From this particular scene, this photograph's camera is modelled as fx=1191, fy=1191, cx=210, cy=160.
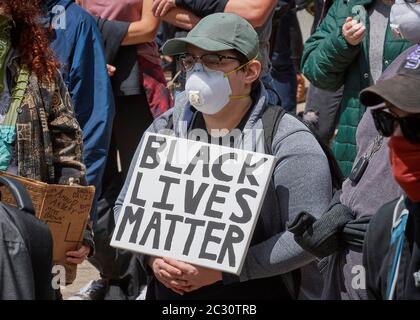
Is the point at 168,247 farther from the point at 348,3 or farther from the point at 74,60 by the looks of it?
the point at 348,3

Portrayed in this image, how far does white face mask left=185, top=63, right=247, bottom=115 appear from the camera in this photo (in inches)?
181

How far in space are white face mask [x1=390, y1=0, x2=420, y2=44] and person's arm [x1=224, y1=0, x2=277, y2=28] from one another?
3.95 ft

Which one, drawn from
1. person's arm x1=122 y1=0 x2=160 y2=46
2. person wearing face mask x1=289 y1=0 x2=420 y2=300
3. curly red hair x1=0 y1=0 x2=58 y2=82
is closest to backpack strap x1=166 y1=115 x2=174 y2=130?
curly red hair x1=0 y1=0 x2=58 y2=82

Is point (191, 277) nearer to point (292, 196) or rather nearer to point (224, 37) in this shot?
point (292, 196)

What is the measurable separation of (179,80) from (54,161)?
160cm

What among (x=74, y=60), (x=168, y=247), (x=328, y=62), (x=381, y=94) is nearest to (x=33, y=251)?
(x=168, y=247)

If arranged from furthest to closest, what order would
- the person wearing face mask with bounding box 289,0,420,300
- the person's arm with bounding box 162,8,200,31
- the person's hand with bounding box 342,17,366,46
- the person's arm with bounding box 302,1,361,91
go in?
1. the person's arm with bounding box 162,8,200,31
2. the person's arm with bounding box 302,1,361,91
3. the person's hand with bounding box 342,17,366,46
4. the person wearing face mask with bounding box 289,0,420,300

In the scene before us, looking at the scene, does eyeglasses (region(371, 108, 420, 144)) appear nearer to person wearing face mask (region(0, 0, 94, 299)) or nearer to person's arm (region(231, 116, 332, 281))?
person's arm (region(231, 116, 332, 281))

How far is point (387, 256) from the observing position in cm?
356

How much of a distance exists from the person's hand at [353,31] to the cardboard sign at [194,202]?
5.32ft

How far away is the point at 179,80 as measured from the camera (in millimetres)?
6391

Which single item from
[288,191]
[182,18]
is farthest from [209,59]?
[182,18]

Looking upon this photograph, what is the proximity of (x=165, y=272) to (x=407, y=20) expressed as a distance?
1.41 metres

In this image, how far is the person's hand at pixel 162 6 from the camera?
20.4 ft
